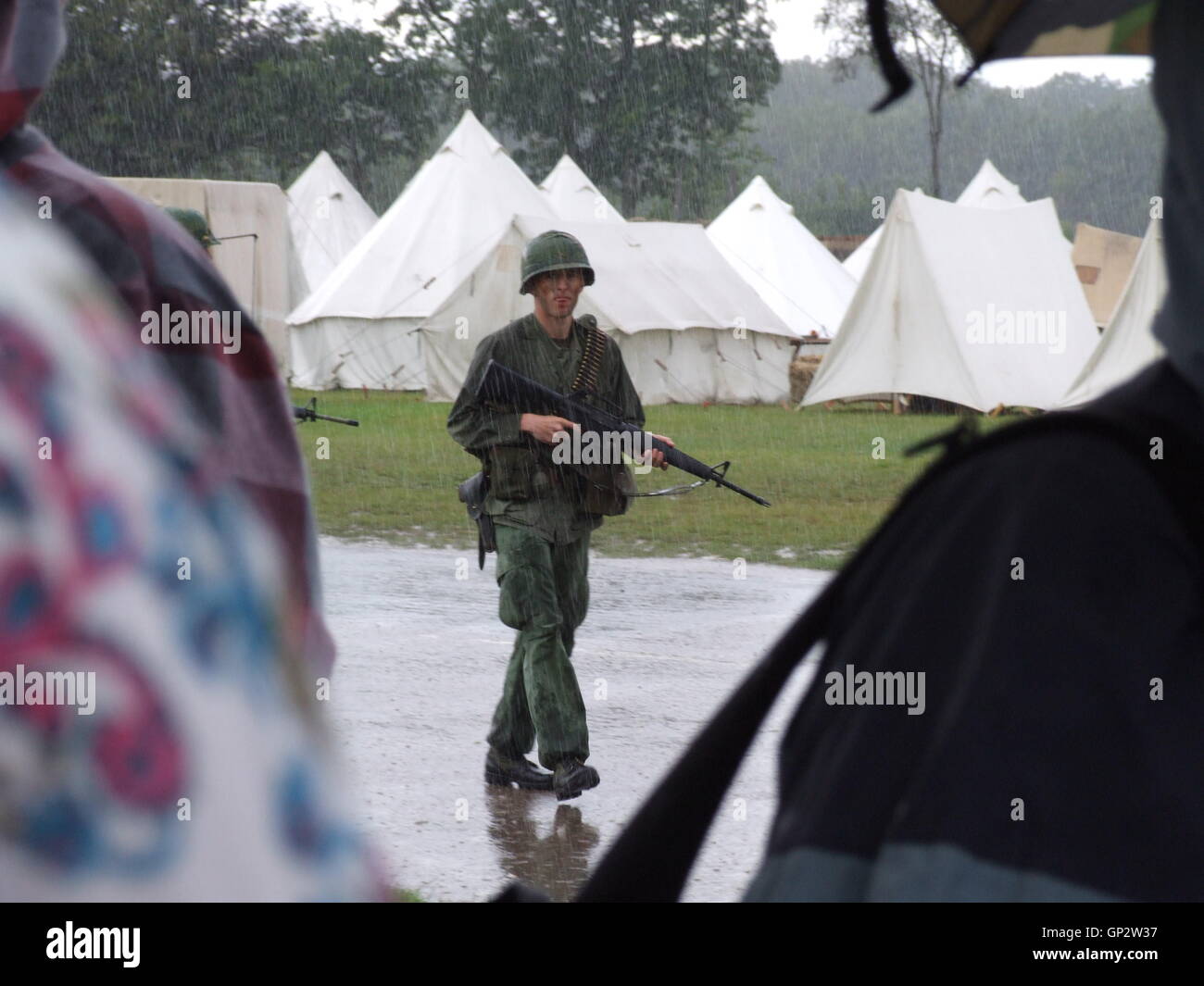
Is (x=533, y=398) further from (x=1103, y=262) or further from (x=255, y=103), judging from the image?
(x=255, y=103)

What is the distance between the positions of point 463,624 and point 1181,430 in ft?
28.6

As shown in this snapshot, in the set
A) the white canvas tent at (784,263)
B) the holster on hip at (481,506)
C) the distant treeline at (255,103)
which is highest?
the distant treeline at (255,103)

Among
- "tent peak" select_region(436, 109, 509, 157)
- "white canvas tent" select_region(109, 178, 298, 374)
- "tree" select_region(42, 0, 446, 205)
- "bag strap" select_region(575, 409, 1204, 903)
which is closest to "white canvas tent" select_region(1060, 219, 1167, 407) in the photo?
"white canvas tent" select_region(109, 178, 298, 374)

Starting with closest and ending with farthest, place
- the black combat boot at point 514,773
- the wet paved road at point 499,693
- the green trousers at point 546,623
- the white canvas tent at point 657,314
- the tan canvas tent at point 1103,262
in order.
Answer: the wet paved road at point 499,693, the green trousers at point 546,623, the black combat boot at point 514,773, the white canvas tent at point 657,314, the tan canvas tent at point 1103,262

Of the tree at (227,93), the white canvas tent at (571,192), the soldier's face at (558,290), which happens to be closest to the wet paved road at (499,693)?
the soldier's face at (558,290)

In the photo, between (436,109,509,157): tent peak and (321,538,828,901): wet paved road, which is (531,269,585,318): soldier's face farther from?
(436,109,509,157): tent peak

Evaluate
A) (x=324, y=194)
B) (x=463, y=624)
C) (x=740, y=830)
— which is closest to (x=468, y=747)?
(x=740, y=830)

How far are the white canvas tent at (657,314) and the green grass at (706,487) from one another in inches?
61.5

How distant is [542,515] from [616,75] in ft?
176

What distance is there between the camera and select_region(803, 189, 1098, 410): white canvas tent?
917 inches

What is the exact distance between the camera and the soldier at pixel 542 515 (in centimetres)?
595

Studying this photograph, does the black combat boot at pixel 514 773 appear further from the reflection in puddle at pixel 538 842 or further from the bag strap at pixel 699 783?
the bag strap at pixel 699 783

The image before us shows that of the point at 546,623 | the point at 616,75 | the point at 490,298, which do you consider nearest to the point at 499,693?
the point at 546,623

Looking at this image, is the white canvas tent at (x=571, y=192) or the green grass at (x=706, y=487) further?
the white canvas tent at (x=571, y=192)
